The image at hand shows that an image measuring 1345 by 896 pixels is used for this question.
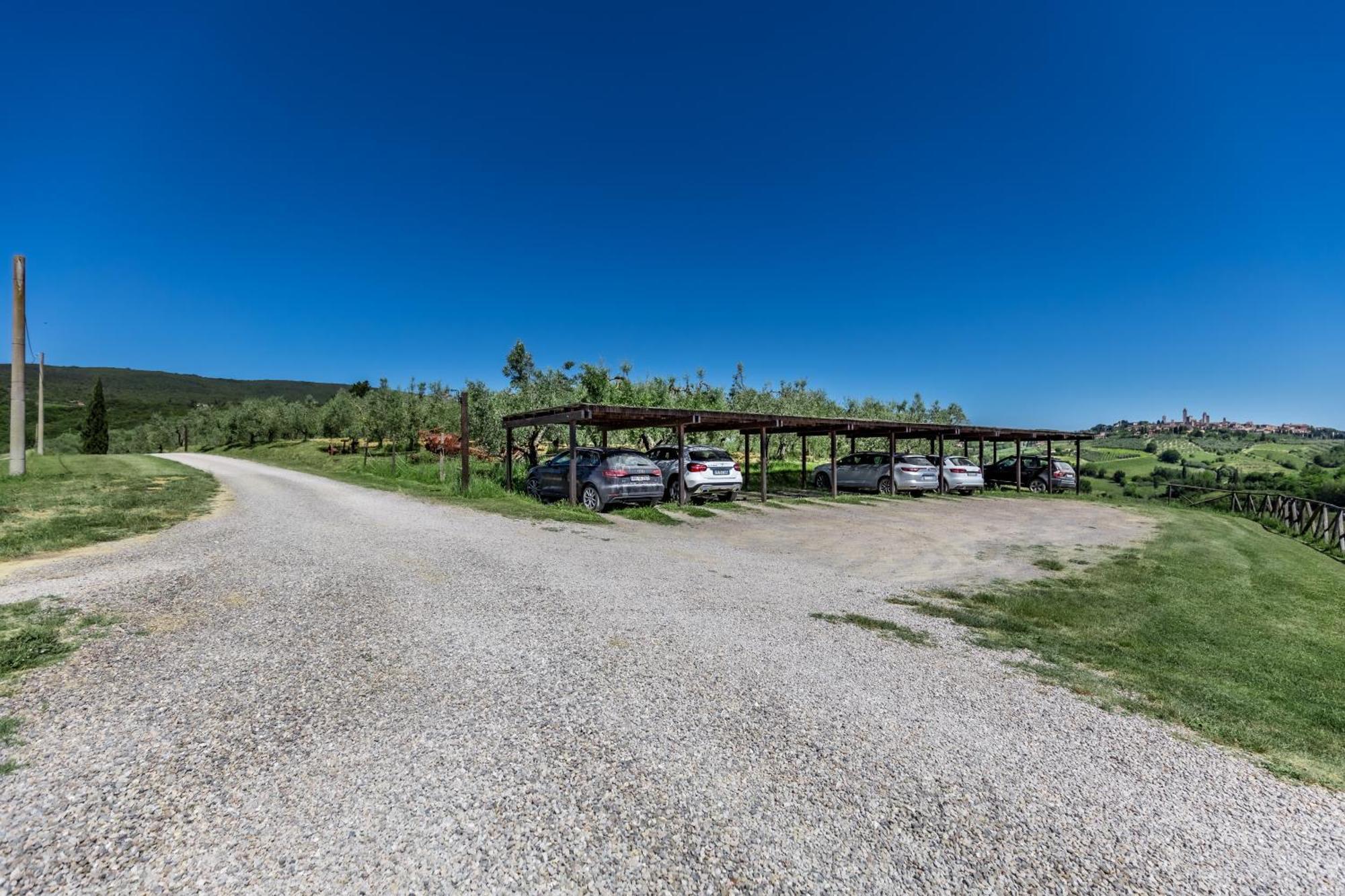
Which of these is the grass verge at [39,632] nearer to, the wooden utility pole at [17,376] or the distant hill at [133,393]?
the wooden utility pole at [17,376]

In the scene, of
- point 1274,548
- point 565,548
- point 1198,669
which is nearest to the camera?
point 1198,669

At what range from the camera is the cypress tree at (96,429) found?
1922 inches

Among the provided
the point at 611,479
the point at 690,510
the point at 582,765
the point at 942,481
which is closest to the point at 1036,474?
the point at 942,481

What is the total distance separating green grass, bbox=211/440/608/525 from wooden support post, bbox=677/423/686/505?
2.93m

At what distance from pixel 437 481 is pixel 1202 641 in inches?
780

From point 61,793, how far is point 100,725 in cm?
68

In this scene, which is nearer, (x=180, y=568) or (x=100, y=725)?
(x=100, y=725)

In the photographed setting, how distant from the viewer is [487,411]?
2548 cm

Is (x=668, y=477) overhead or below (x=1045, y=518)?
overhead

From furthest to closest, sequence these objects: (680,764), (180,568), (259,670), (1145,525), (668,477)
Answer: (668,477) → (1145,525) → (180,568) → (259,670) → (680,764)

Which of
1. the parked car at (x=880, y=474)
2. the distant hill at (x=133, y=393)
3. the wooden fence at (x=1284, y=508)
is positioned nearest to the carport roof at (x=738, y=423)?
the parked car at (x=880, y=474)

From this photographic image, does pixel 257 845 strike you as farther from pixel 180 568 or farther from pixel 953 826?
pixel 180 568

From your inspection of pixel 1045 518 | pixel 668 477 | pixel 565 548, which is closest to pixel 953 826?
pixel 565 548

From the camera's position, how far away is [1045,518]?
50.3ft
